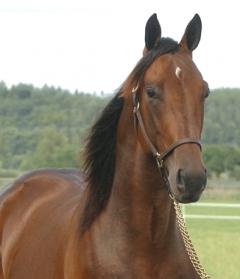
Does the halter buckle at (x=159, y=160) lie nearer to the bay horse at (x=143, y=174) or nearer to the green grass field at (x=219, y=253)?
the bay horse at (x=143, y=174)

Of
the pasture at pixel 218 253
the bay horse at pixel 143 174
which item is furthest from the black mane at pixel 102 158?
the pasture at pixel 218 253

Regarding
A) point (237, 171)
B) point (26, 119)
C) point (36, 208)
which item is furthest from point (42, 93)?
point (36, 208)

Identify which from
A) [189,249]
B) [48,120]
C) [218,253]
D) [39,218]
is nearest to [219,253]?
[218,253]

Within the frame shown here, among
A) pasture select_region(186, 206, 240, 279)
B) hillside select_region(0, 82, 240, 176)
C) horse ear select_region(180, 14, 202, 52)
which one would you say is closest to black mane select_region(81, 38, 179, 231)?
horse ear select_region(180, 14, 202, 52)

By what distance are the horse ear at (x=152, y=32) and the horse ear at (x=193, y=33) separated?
0.58 feet

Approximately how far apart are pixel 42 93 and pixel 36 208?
321 feet

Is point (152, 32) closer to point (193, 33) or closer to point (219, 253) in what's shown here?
point (193, 33)

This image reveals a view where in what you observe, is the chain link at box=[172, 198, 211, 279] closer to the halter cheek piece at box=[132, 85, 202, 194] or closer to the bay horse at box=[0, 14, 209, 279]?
the bay horse at box=[0, 14, 209, 279]

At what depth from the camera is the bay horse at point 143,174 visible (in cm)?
436

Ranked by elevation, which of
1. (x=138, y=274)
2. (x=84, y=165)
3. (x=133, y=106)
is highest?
(x=133, y=106)

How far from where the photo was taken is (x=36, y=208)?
6273 millimetres

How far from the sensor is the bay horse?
4355 mm

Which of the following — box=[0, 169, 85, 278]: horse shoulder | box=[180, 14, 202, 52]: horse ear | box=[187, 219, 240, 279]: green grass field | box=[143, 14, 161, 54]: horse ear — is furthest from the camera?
box=[187, 219, 240, 279]: green grass field

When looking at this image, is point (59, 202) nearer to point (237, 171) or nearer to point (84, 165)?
point (84, 165)
